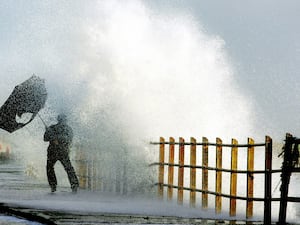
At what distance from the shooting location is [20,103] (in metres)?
19.3

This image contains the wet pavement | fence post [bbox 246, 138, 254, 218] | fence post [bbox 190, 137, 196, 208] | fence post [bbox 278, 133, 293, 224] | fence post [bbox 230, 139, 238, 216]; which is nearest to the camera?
the wet pavement

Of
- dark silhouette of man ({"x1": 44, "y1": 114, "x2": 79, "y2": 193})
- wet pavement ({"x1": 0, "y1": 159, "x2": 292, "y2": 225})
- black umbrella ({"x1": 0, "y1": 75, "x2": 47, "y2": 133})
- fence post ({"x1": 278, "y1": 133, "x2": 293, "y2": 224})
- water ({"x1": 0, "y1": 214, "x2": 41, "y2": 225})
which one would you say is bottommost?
water ({"x1": 0, "y1": 214, "x2": 41, "y2": 225})

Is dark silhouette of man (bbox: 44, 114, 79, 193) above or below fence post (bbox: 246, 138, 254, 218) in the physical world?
above

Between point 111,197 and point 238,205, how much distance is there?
10.0ft

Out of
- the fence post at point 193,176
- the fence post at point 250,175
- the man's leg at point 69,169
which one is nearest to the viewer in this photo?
the fence post at point 250,175

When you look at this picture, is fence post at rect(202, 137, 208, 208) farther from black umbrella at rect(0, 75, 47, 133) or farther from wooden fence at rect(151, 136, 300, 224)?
black umbrella at rect(0, 75, 47, 133)

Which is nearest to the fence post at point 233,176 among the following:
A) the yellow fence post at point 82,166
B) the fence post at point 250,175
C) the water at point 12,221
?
the fence post at point 250,175

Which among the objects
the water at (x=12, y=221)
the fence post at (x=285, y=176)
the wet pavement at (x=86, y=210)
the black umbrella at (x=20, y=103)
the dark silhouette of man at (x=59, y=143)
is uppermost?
the black umbrella at (x=20, y=103)

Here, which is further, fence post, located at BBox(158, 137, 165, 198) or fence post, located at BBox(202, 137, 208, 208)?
fence post, located at BBox(158, 137, 165, 198)

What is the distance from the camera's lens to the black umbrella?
19078mm

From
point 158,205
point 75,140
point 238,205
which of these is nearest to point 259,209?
point 238,205

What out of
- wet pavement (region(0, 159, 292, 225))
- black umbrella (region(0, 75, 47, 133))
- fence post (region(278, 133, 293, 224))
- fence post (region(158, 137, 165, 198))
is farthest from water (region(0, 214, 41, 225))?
fence post (region(158, 137, 165, 198))

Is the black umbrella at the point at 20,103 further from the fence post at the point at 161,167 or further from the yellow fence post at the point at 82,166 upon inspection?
the yellow fence post at the point at 82,166

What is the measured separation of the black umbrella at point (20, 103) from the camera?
19.1 metres
